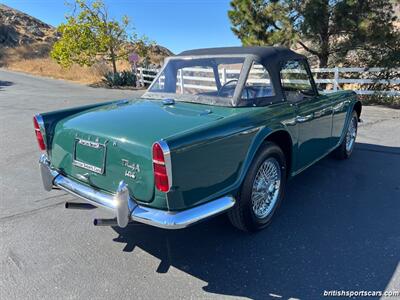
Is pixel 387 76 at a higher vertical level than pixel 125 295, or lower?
higher

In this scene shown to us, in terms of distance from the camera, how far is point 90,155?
2.79m

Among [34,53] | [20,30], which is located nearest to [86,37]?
[34,53]

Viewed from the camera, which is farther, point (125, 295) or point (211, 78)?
point (211, 78)

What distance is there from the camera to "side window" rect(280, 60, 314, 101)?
3.66 m

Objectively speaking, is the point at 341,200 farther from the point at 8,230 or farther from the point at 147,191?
the point at 8,230

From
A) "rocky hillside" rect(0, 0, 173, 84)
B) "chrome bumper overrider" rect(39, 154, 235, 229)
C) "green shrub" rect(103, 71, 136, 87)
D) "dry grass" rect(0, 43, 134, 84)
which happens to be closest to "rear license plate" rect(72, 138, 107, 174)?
"chrome bumper overrider" rect(39, 154, 235, 229)

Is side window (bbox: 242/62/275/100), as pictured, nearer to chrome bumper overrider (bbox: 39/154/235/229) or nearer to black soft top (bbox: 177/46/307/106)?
black soft top (bbox: 177/46/307/106)

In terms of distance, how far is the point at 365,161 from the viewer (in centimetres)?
526

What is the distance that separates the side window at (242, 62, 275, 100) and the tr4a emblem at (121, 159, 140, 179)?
135 cm

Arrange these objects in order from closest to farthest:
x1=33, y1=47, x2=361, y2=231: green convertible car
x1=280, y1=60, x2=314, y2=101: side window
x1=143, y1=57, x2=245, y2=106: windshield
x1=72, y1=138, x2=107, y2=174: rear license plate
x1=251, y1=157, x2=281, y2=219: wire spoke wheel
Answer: x1=33, y1=47, x2=361, y2=231: green convertible car
x1=72, y1=138, x2=107, y2=174: rear license plate
x1=251, y1=157, x2=281, y2=219: wire spoke wheel
x1=143, y1=57, x2=245, y2=106: windshield
x1=280, y1=60, x2=314, y2=101: side window

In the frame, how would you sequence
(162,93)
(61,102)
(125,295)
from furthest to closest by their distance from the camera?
(61,102)
(162,93)
(125,295)

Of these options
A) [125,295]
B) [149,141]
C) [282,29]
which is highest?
[282,29]

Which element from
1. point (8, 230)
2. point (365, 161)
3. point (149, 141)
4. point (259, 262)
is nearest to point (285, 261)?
point (259, 262)

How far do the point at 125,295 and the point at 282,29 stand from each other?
11.7 m
